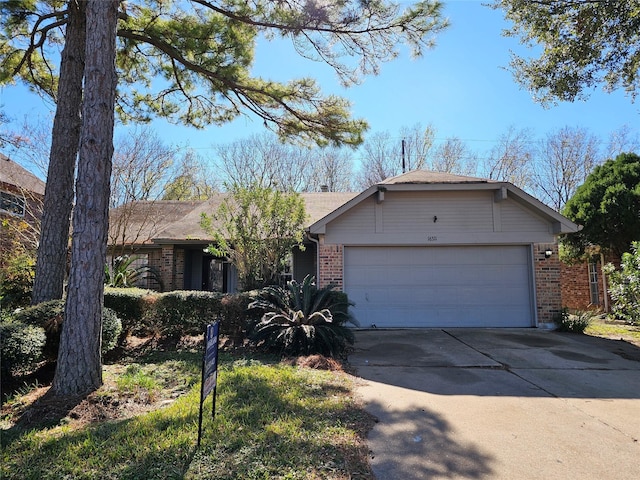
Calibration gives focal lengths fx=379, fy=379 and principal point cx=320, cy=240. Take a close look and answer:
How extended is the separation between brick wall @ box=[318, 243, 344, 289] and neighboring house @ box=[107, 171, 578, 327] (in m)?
0.03

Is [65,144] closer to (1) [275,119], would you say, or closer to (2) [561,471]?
(1) [275,119]

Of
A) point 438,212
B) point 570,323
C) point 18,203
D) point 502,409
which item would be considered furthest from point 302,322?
point 18,203

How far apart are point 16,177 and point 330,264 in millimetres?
14154

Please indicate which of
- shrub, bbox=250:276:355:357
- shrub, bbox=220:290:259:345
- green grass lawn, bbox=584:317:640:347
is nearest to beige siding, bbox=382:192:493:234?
shrub, bbox=250:276:355:357

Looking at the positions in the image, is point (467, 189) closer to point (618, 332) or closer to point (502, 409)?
point (618, 332)

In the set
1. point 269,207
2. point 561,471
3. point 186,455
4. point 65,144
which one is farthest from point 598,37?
point 65,144

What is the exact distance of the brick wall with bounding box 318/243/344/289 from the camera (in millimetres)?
10000

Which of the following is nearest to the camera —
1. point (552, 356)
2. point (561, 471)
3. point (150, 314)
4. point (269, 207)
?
point (561, 471)

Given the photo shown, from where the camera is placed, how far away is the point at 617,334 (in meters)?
9.52

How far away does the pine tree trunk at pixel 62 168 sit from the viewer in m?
6.61

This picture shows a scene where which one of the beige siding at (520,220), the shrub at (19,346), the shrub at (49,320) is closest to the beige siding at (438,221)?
the beige siding at (520,220)

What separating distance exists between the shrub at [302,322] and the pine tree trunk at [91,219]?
2.78 metres

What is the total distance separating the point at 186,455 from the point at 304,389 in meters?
1.94

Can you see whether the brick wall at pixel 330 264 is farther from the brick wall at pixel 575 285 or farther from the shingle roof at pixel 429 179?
the brick wall at pixel 575 285
